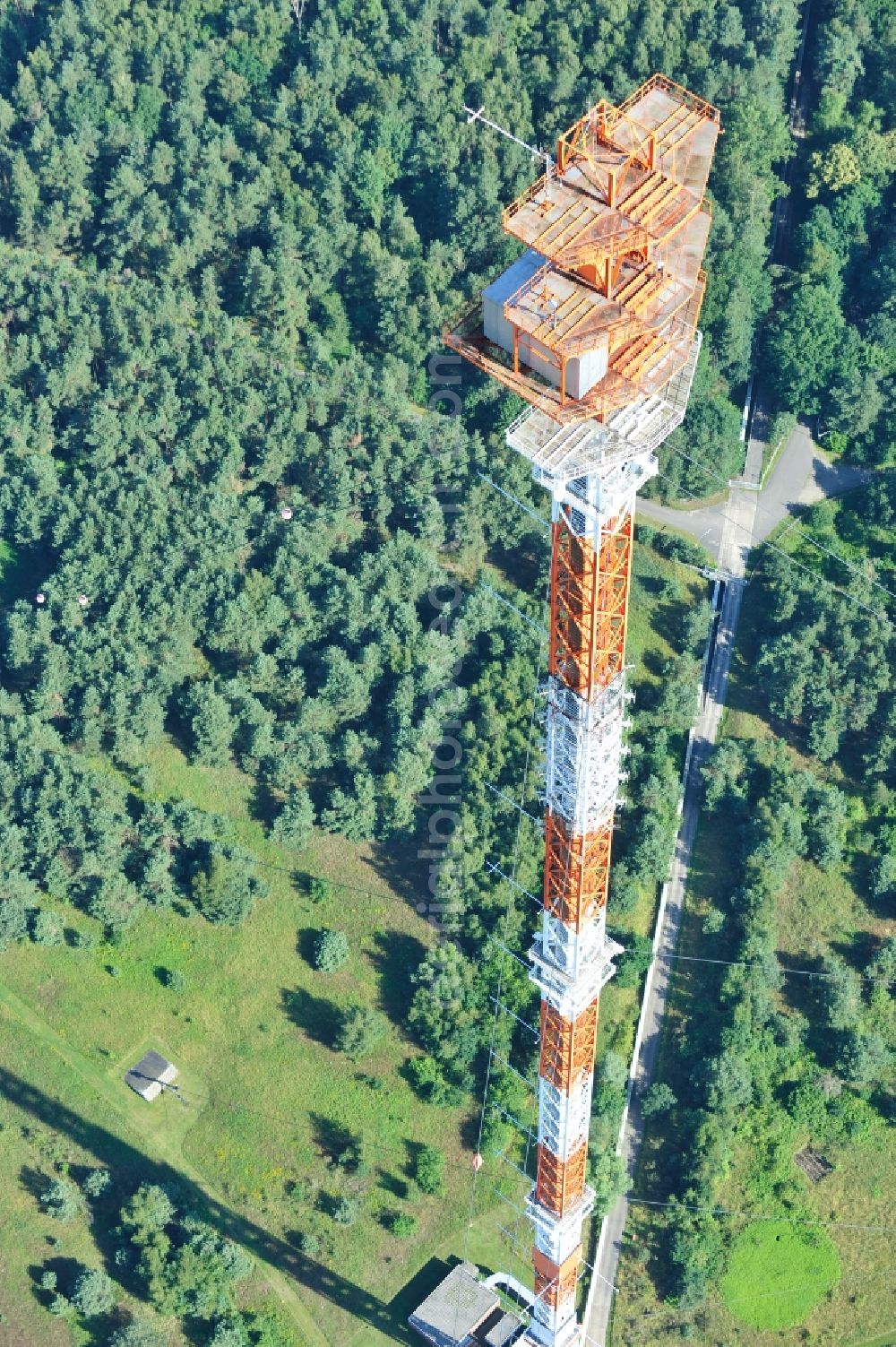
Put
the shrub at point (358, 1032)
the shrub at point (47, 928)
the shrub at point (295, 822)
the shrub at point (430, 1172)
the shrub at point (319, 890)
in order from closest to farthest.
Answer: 1. the shrub at point (430, 1172)
2. the shrub at point (358, 1032)
3. the shrub at point (47, 928)
4. the shrub at point (319, 890)
5. the shrub at point (295, 822)

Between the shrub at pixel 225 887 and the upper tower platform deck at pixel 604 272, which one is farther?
the shrub at pixel 225 887

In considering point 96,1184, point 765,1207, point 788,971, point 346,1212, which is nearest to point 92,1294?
point 96,1184

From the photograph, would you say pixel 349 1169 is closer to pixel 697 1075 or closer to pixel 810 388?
pixel 697 1075

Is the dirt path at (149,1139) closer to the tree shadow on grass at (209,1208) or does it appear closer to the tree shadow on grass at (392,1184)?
the tree shadow on grass at (209,1208)

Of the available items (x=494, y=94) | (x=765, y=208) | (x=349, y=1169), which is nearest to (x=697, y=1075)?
(x=349, y=1169)

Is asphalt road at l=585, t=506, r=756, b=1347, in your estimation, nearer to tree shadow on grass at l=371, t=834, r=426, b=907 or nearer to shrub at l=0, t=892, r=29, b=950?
tree shadow on grass at l=371, t=834, r=426, b=907

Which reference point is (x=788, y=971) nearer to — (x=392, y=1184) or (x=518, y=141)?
(x=392, y=1184)

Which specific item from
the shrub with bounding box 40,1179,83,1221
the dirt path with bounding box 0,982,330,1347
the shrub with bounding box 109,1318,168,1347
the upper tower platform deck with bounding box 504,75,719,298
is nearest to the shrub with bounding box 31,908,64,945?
the dirt path with bounding box 0,982,330,1347

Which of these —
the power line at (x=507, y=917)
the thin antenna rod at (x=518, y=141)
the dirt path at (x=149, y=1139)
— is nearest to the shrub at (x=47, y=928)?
the dirt path at (x=149, y=1139)
